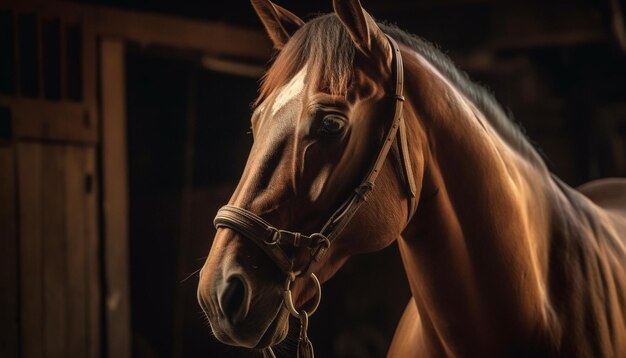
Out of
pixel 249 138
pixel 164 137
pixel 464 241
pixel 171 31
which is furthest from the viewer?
pixel 164 137

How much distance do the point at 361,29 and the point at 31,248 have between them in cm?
247

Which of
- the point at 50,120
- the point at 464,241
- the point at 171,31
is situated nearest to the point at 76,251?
the point at 50,120

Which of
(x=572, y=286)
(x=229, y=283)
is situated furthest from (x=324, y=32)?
(x=572, y=286)

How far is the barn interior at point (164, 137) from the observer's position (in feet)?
12.0

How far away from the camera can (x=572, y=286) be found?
2.10m

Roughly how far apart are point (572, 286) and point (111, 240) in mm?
2686

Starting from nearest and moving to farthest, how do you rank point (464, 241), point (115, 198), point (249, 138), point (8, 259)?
point (464, 241) < point (8, 259) < point (115, 198) < point (249, 138)

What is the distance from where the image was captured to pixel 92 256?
12.8ft

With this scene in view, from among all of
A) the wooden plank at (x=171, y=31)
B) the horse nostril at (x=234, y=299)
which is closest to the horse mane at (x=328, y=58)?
the horse nostril at (x=234, y=299)

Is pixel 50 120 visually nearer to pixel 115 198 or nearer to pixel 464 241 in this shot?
pixel 115 198

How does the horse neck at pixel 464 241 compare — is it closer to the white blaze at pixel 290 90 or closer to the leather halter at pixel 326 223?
the leather halter at pixel 326 223

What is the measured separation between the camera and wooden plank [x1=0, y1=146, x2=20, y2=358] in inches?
137

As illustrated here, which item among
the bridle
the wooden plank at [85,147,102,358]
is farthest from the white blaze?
the wooden plank at [85,147,102,358]

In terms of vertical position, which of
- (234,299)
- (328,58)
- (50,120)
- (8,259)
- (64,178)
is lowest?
(8,259)
